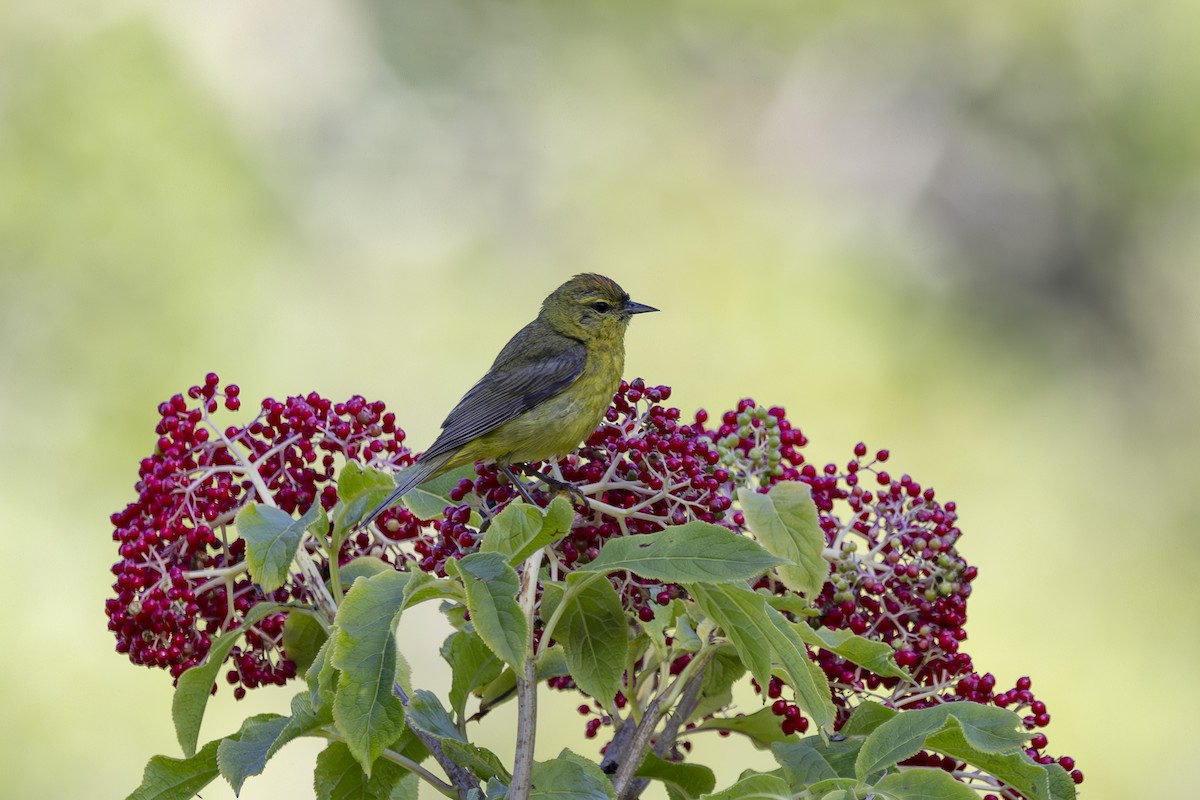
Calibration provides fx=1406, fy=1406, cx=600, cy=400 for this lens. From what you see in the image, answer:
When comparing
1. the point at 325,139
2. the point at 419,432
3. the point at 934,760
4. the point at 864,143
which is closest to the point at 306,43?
the point at 325,139

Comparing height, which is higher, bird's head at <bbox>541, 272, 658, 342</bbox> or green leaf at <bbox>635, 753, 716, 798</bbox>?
bird's head at <bbox>541, 272, 658, 342</bbox>

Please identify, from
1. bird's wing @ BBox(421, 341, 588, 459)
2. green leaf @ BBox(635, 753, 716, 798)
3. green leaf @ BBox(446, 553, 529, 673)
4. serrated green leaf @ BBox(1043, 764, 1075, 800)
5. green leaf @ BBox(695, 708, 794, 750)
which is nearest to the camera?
green leaf @ BBox(446, 553, 529, 673)

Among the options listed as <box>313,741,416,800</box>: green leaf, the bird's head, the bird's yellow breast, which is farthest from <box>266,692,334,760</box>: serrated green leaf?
the bird's head

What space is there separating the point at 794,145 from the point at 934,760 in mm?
6689

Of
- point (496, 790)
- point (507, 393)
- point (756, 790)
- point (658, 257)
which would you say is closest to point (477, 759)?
point (496, 790)

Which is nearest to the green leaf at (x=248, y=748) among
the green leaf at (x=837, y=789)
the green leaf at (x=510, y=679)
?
the green leaf at (x=510, y=679)

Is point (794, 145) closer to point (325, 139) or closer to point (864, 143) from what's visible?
point (864, 143)

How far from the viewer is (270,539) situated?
6.46 feet

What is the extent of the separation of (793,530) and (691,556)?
264mm

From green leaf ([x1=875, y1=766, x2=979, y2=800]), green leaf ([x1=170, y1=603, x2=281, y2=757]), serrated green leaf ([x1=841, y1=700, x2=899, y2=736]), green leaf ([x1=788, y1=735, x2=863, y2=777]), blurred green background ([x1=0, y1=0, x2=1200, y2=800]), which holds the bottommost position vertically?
green leaf ([x1=875, y1=766, x2=979, y2=800])

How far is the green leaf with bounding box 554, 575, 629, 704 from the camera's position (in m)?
1.96

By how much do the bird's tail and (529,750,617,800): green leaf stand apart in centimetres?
46

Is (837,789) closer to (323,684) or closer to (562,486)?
(323,684)

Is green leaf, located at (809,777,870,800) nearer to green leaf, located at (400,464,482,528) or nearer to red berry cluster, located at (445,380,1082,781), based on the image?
red berry cluster, located at (445,380,1082,781)
